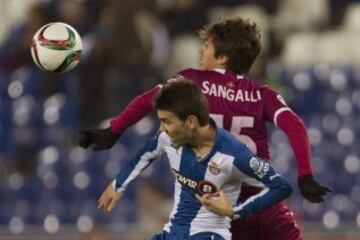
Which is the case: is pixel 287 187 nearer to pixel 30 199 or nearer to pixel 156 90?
pixel 156 90

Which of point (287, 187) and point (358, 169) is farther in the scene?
point (358, 169)

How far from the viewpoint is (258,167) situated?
21.7 ft

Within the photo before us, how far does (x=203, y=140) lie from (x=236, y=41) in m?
0.69

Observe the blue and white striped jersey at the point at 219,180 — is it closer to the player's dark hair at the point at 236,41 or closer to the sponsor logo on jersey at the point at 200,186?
the sponsor logo on jersey at the point at 200,186

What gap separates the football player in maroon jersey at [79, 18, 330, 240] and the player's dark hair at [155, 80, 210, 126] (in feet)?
1.34

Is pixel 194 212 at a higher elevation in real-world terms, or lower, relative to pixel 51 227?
higher

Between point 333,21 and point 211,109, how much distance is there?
923cm

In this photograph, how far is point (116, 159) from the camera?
13195 millimetres

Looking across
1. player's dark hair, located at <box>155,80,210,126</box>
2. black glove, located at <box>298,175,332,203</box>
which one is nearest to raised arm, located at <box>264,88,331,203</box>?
black glove, located at <box>298,175,332,203</box>

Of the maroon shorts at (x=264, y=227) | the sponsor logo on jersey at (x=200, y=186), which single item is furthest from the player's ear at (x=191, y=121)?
the maroon shorts at (x=264, y=227)

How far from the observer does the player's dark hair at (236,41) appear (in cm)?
708

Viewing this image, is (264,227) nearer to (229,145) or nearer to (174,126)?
(229,145)

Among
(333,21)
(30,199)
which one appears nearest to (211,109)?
(30,199)

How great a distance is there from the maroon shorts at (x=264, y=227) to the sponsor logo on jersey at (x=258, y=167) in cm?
50
